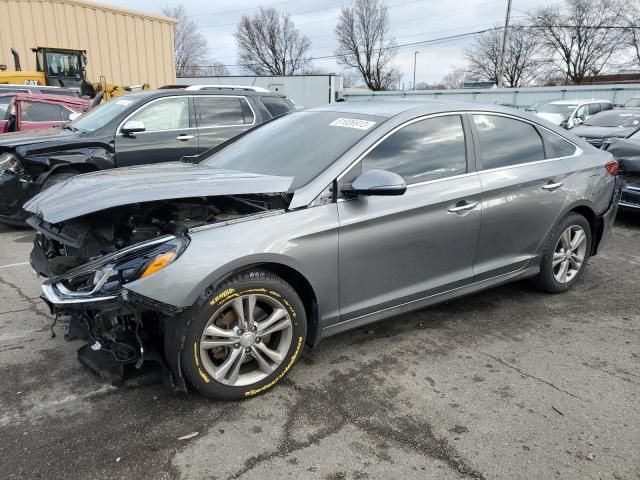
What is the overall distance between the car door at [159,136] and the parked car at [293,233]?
3.07 meters

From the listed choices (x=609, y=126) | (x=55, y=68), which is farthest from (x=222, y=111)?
(x=55, y=68)

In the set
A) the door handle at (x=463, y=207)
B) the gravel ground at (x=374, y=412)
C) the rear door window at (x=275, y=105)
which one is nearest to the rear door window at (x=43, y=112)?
the rear door window at (x=275, y=105)

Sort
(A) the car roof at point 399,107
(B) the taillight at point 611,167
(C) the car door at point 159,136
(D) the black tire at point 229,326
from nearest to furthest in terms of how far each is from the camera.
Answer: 1. (D) the black tire at point 229,326
2. (A) the car roof at point 399,107
3. (B) the taillight at point 611,167
4. (C) the car door at point 159,136

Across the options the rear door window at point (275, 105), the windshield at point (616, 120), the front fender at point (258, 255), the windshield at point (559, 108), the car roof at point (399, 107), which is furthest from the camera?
the windshield at point (559, 108)

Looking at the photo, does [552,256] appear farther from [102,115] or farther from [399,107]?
[102,115]

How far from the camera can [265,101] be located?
25.6 ft

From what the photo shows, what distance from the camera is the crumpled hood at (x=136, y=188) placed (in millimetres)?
2658

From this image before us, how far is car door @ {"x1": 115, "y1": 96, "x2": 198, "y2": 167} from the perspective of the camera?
6.63 m

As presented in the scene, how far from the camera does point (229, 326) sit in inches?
110

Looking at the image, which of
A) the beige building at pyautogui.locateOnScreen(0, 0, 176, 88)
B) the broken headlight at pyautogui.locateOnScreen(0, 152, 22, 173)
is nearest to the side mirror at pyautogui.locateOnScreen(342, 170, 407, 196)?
the broken headlight at pyautogui.locateOnScreen(0, 152, 22, 173)

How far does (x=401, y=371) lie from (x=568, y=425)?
960mm

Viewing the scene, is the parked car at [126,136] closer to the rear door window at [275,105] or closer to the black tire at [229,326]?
the rear door window at [275,105]

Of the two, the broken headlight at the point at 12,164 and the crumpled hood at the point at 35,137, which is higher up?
the crumpled hood at the point at 35,137

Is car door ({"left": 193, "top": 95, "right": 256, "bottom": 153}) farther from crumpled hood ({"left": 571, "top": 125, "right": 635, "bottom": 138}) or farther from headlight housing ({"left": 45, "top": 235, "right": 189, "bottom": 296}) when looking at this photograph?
crumpled hood ({"left": 571, "top": 125, "right": 635, "bottom": 138})
